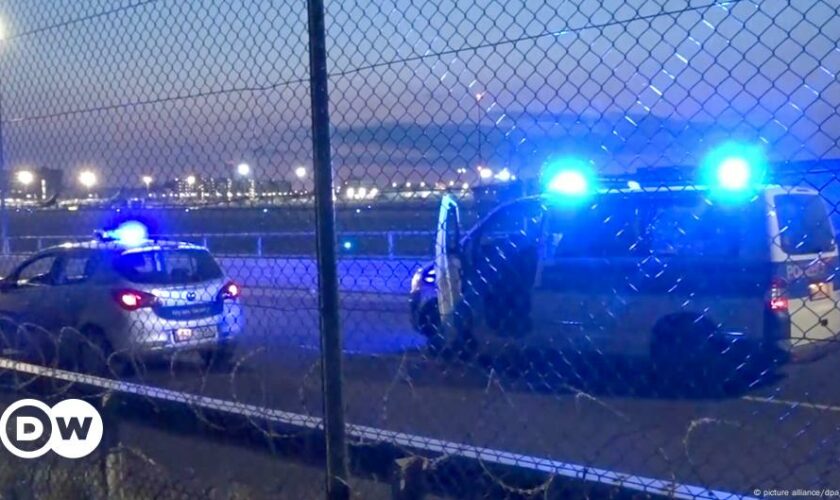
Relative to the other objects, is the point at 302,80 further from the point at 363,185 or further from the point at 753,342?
the point at 753,342

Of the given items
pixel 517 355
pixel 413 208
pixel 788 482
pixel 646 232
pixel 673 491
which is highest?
pixel 646 232

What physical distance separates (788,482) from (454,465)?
2.71 metres

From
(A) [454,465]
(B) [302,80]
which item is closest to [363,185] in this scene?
(B) [302,80]

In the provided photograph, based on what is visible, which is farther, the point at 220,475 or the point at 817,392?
the point at 817,392

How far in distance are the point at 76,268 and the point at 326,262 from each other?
691 centimetres

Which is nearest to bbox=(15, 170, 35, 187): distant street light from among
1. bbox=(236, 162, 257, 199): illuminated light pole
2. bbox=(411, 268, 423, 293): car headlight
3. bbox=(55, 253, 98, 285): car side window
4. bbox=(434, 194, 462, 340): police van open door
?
bbox=(236, 162, 257, 199): illuminated light pole

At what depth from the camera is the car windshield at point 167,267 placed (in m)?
9.20

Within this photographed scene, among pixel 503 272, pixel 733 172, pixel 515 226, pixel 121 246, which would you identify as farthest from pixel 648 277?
pixel 121 246

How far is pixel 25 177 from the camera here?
611 centimetres

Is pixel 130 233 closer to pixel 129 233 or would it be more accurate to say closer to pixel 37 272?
pixel 129 233

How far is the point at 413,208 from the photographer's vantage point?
4.20m

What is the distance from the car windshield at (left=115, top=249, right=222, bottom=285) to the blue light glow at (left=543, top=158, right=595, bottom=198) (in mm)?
4951

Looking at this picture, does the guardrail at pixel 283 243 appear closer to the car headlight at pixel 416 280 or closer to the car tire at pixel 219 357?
the car headlight at pixel 416 280

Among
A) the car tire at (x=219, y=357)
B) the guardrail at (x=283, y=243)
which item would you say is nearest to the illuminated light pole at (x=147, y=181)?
the guardrail at (x=283, y=243)
